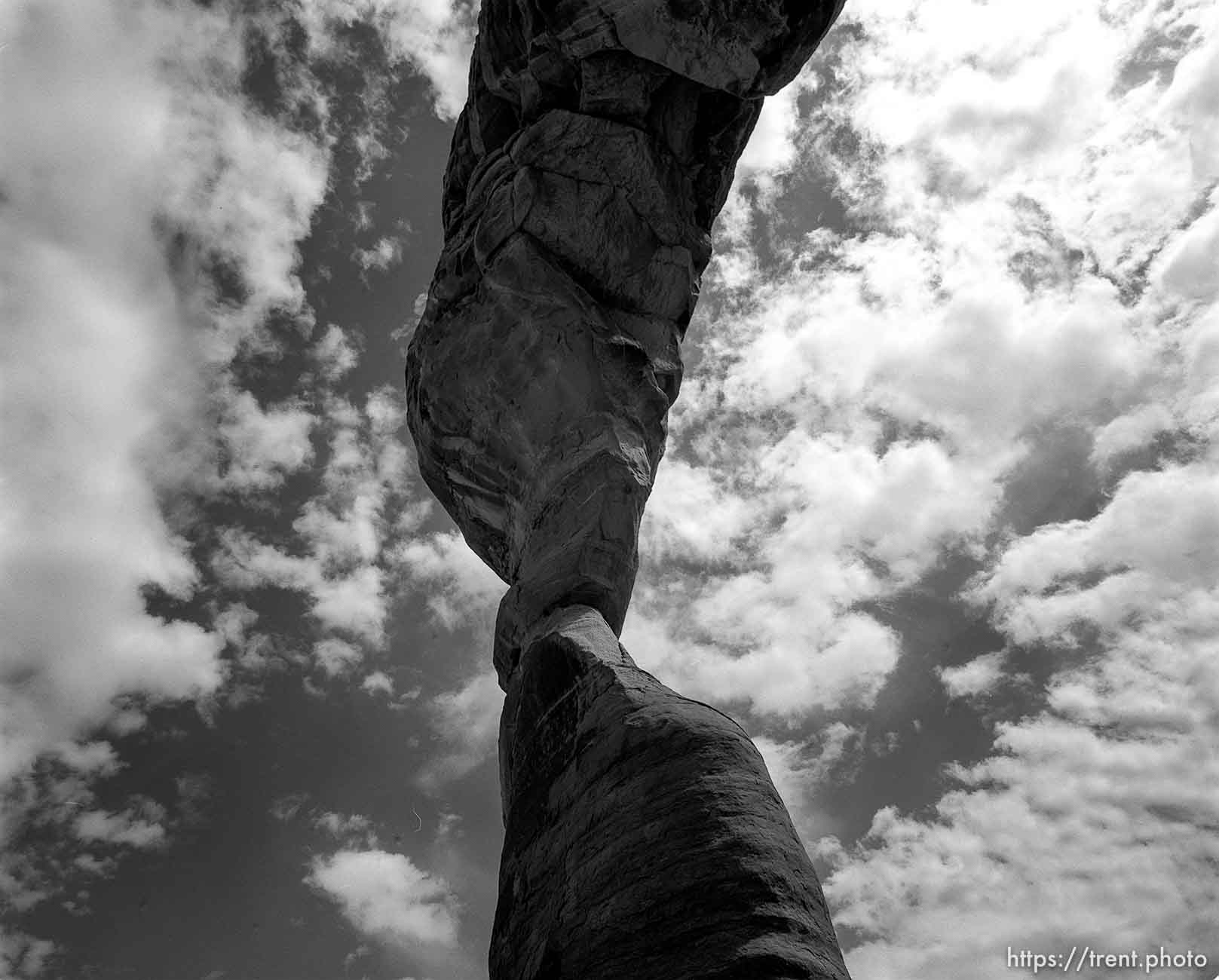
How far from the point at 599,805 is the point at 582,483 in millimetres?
2741

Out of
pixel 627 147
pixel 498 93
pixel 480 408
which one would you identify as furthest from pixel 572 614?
pixel 498 93

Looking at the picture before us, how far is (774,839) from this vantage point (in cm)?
373

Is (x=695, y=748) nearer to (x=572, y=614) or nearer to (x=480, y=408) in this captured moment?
(x=572, y=614)

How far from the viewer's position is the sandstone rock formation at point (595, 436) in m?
3.69

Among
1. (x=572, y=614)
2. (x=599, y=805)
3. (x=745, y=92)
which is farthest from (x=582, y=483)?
(x=745, y=92)

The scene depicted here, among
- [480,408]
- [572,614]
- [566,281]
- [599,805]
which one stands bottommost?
[599,805]

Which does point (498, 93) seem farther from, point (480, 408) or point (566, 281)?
point (480, 408)

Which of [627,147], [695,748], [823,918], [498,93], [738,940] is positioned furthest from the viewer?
[498,93]

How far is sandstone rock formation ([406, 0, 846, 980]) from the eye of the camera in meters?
3.69

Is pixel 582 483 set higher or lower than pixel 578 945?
higher

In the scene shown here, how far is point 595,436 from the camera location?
674 centimetres

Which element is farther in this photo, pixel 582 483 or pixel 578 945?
pixel 582 483

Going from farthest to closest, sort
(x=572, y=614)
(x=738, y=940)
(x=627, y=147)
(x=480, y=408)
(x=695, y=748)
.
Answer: (x=627, y=147) < (x=480, y=408) < (x=572, y=614) < (x=695, y=748) < (x=738, y=940)

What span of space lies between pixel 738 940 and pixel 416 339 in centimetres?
641
